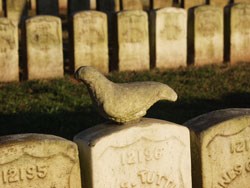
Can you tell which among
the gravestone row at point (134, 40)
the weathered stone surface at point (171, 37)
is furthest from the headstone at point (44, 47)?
the weathered stone surface at point (171, 37)

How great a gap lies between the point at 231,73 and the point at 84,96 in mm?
2358

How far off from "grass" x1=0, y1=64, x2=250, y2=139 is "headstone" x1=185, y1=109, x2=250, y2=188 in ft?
7.42

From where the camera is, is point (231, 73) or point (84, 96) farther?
point (231, 73)

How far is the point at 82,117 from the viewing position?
7051 mm

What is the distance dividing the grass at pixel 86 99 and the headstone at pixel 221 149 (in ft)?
7.42

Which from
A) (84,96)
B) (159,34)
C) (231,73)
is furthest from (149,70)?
(84,96)

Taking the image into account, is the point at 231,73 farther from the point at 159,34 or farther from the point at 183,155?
the point at 183,155

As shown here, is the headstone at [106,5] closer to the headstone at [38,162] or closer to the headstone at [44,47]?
the headstone at [44,47]

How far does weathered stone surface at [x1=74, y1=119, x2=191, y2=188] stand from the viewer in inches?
154

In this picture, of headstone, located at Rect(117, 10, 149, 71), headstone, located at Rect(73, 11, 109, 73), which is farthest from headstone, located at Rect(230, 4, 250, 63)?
headstone, located at Rect(73, 11, 109, 73)

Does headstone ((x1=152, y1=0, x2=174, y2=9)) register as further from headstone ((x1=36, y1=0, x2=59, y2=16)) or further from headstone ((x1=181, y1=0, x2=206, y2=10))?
headstone ((x1=36, y1=0, x2=59, y2=16))

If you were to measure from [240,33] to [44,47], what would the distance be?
3077 mm

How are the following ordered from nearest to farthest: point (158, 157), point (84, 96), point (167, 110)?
point (158, 157), point (167, 110), point (84, 96)

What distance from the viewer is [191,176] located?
434cm
